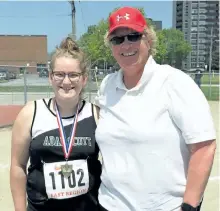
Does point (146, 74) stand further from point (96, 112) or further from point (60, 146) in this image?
point (60, 146)

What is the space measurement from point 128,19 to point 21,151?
3.24ft

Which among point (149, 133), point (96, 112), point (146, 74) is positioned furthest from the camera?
point (96, 112)

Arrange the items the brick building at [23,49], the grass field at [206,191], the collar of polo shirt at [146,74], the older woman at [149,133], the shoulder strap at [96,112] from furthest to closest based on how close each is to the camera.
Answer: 1. the brick building at [23,49]
2. the grass field at [206,191]
3. the shoulder strap at [96,112]
4. the collar of polo shirt at [146,74]
5. the older woman at [149,133]

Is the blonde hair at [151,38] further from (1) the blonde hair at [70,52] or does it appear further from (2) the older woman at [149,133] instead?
(1) the blonde hair at [70,52]

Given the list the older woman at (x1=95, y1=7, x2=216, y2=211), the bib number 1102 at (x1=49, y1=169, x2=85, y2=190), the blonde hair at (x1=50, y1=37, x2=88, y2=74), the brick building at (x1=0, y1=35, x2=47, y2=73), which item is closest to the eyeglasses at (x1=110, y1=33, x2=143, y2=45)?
the older woman at (x1=95, y1=7, x2=216, y2=211)

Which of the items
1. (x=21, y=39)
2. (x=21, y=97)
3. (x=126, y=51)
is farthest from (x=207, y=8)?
(x=126, y=51)

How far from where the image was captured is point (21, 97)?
1468 centimetres

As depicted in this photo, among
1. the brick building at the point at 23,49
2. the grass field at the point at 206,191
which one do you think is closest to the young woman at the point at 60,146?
the grass field at the point at 206,191

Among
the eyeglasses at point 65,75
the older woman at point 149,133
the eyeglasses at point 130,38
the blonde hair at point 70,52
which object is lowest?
the older woman at point 149,133

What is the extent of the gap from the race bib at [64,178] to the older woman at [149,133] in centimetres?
17

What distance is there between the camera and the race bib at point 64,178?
2232 mm

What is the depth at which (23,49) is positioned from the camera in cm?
6912

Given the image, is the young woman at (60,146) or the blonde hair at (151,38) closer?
the blonde hair at (151,38)

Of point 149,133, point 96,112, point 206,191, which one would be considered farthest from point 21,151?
point 206,191
